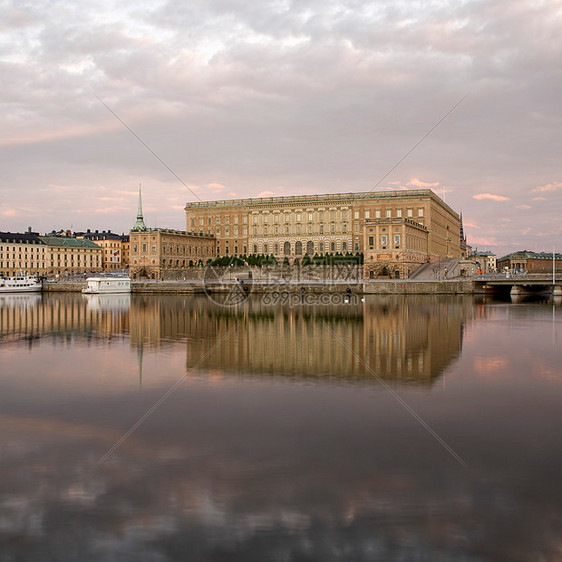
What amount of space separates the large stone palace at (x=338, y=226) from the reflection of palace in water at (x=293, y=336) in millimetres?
46234

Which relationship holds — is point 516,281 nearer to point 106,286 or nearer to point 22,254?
point 106,286

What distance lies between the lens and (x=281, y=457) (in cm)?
1192

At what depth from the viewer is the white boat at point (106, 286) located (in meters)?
97.8

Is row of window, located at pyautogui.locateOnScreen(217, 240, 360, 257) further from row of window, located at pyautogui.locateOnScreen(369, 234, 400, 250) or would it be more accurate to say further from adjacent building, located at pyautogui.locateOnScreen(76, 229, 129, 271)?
adjacent building, located at pyautogui.locateOnScreen(76, 229, 129, 271)

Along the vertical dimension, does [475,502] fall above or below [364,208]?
below

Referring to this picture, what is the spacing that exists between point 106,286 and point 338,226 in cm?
4942

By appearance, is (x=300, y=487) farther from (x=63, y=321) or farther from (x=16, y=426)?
(x=63, y=321)

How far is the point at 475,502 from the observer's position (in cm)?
977

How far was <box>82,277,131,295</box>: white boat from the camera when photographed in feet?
321

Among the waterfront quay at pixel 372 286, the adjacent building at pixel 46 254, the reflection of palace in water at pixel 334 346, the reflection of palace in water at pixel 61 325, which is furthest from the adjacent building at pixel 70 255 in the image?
the reflection of palace in water at pixel 334 346

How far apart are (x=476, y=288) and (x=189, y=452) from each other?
82267 millimetres

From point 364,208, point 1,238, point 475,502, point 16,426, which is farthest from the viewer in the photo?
point 1,238

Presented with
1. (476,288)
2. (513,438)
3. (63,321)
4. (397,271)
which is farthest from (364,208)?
(513,438)

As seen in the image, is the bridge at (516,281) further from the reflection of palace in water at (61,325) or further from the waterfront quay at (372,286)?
the reflection of palace in water at (61,325)
